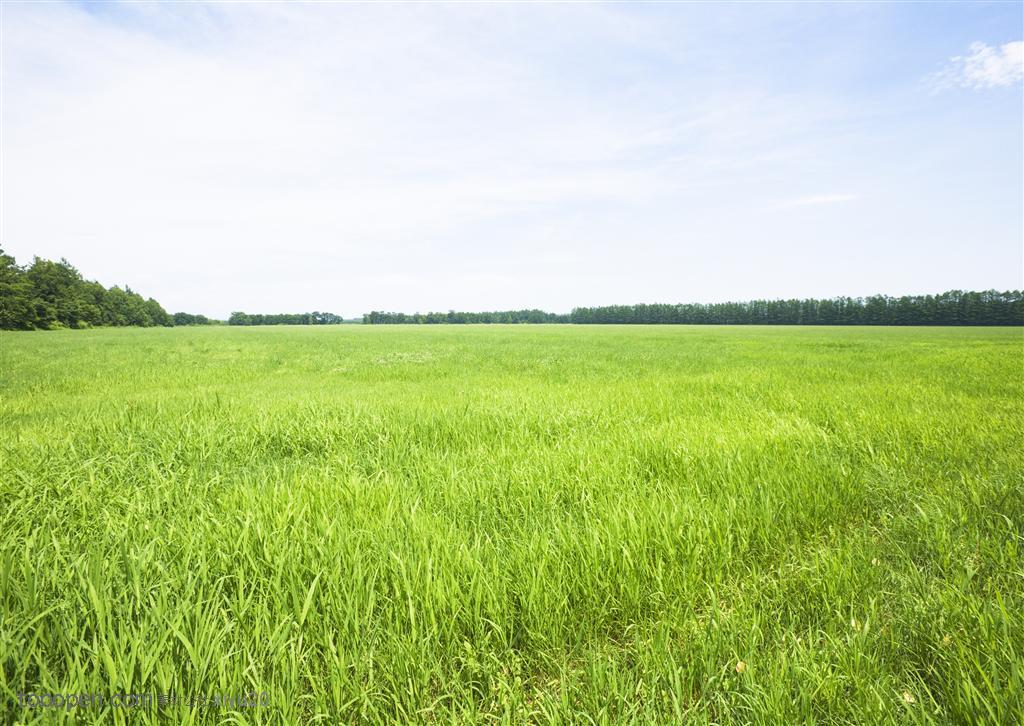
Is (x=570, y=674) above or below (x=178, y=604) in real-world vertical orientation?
below

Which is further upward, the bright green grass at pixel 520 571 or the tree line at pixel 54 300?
the tree line at pixel 54 300

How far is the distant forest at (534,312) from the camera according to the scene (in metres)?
77.3

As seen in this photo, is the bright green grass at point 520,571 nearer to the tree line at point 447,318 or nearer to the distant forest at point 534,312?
the distant forest at point 534,312

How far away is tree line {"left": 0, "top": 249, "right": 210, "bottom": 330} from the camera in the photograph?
71.6 m

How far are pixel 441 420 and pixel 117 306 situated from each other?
140 m

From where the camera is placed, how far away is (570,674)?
6.04ft

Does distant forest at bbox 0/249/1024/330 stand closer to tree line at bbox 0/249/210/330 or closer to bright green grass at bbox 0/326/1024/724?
tree line at bbox 0/249/210/330

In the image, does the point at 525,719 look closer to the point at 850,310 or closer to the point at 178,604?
the point at 178,604

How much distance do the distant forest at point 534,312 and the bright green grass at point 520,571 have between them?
346 ft

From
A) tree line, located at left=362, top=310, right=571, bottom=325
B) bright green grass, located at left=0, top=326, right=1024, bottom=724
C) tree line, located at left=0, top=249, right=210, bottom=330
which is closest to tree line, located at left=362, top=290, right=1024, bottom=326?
tree line, located at left=362, top=310, right=571, bottom=325

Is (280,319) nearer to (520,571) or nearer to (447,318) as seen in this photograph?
(447,318)

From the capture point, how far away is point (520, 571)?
230 cm

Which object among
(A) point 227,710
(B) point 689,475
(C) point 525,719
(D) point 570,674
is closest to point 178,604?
(A) point 227,710

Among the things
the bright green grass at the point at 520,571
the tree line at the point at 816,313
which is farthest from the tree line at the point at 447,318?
the bright green grass at the point at 520,571
